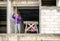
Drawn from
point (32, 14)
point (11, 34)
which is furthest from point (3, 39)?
point (32, 14)

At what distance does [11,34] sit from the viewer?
22344 mm

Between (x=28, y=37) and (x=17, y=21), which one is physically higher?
(x=17, y=21)

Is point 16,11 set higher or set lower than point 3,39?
higher

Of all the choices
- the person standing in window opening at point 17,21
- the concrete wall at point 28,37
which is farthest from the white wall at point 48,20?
the person standing in window opening at point 17,21

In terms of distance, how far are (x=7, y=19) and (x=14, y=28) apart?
646 mm

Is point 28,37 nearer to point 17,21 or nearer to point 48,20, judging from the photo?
point 17,21

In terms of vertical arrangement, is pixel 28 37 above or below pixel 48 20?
below

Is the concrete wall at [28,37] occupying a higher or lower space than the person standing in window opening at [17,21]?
lower

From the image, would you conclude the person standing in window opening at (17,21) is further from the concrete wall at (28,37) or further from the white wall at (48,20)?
the white wall at (48,20)

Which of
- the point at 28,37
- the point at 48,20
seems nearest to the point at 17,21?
the point at 28,37

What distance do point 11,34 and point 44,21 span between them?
6.36 ft

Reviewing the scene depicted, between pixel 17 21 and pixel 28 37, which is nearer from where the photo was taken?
pixel 28 37

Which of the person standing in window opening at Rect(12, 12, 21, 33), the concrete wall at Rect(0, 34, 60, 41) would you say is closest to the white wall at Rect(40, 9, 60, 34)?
the concrete wall at Rect(0, 34, 60, 41)

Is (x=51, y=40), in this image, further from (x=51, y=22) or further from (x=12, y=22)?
(x=12, y=22)
